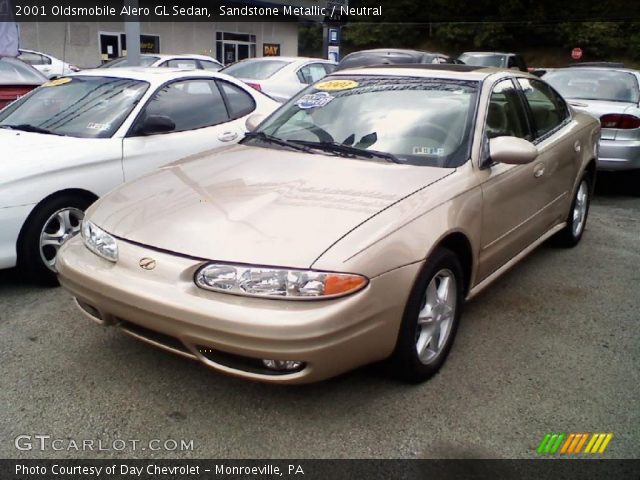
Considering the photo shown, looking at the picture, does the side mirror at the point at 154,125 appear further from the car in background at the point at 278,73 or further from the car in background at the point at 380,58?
→ the car in background at the point at 380,58

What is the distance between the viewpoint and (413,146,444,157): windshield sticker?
3.28m

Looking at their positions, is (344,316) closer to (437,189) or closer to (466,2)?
(437,189)

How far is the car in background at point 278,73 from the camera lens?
33.8 feet

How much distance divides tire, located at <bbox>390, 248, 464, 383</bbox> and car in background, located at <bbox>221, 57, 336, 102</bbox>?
24.7 ft

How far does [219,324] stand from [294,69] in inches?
353

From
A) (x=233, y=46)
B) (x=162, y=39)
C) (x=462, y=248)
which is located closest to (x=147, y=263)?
(x=462, y=248)

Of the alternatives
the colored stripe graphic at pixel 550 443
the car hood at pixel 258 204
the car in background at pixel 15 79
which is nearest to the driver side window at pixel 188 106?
the car hood at pixel 258 204

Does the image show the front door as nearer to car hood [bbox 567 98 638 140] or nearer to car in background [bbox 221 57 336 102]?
car hood [bbox 567 98 638 140]

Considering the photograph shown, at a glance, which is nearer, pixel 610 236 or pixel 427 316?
pixel 427 316

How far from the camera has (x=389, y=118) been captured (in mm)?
3506

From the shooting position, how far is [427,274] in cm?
275

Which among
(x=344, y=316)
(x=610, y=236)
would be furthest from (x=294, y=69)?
(x=344, y=316)

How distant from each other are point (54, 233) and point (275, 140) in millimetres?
1634

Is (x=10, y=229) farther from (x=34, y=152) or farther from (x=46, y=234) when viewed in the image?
(x=34, y=152)
